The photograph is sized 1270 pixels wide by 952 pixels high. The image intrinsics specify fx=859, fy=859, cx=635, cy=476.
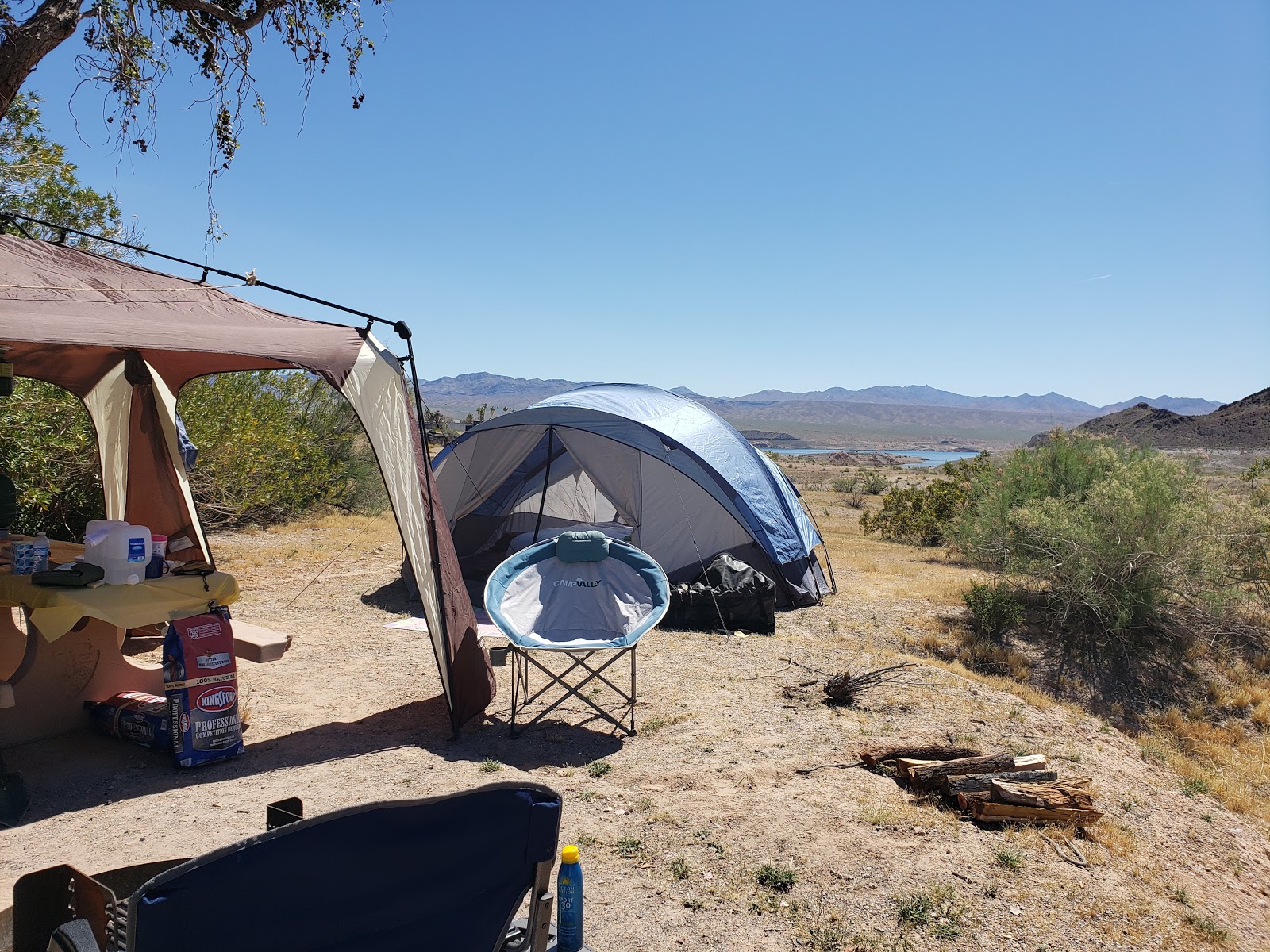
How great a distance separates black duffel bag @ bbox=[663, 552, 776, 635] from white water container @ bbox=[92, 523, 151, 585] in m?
4.72

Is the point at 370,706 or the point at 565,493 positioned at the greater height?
the point at 565,493

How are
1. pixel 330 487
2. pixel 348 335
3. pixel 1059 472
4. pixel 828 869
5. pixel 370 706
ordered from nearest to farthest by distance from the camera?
pixel 828 869 → pixel 348 335 → pixel 370 706 → pixel 1059 472 → pixel 330 487

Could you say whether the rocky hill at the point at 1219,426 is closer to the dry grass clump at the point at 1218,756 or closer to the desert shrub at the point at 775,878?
the dry grass clump at the point at 1218,756

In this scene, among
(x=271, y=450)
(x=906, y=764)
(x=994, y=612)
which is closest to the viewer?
(x=906, y=764)

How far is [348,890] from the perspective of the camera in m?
1.82

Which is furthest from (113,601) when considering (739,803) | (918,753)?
(918,753)

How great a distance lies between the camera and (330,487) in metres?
14.4

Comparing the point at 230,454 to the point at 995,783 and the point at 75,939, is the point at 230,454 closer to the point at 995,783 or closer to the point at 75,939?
the point at 995,783

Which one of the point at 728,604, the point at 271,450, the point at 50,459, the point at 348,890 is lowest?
the point at 728,604

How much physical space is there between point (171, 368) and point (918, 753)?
6017mm

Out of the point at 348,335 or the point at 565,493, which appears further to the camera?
the point at 565,493

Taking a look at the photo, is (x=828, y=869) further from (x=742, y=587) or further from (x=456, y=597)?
(x=742, y=587)

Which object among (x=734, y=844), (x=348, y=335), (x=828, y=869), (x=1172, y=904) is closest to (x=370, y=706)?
(x=348, y=335)

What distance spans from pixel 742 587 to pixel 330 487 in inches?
350
